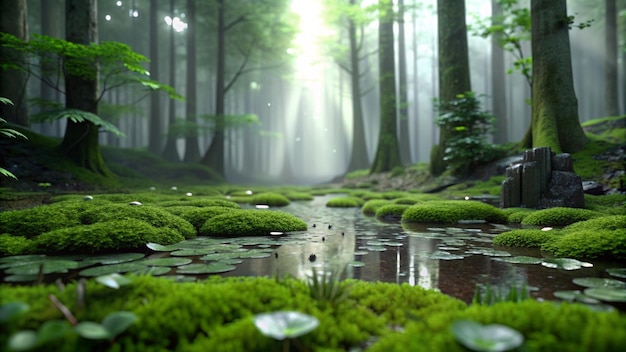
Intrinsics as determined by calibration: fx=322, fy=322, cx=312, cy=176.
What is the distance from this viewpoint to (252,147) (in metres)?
37.8

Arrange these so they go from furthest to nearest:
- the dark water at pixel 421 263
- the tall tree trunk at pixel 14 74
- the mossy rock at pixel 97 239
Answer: the tall tree trunk at pixel 14 74, the mossy rock at pixel 97 239, the dark water at pixel 421 263

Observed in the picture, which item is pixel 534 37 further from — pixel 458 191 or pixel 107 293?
pixel 107 293

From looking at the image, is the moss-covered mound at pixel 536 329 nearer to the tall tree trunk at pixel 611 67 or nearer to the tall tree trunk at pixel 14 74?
the tall tree trunk at pixel 14 74

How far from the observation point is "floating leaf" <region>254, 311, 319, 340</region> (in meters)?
0.92

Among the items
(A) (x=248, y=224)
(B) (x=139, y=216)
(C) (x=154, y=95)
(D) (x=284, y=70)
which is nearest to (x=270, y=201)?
(A) (x=248, y=224)

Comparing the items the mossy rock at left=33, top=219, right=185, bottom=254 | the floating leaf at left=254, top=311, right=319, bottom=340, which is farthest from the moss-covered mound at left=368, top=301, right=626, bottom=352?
the mossy rock at left=33, top=219, right=185, bottom=254

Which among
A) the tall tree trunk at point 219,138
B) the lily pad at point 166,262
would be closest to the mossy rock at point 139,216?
the lily pad at point 166,262

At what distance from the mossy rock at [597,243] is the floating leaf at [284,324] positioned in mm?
2540

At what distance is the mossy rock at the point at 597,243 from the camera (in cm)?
244

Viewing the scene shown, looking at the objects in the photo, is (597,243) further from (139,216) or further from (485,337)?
(139,216)

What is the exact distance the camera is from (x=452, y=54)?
395 inches

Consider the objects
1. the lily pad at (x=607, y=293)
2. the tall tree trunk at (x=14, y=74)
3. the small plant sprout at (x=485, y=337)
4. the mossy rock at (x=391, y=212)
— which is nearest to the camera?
the small plant sprout at (x=485, y=337)

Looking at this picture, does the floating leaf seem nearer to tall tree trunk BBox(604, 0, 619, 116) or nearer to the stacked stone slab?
the stacked stone slab

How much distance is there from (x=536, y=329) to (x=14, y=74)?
1189 centimetres
